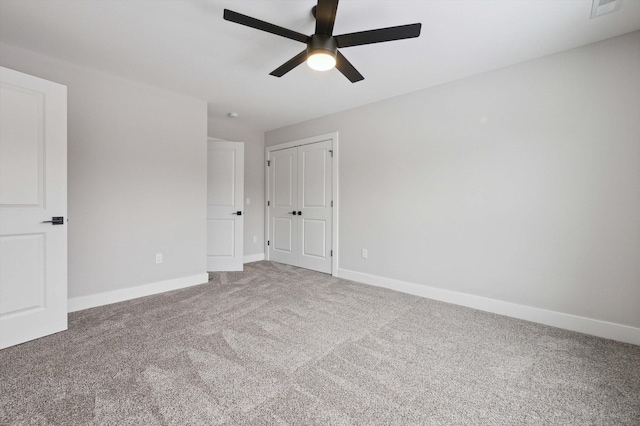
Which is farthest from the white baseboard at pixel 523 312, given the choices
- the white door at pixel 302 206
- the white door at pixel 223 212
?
the white door at pixel 223 212

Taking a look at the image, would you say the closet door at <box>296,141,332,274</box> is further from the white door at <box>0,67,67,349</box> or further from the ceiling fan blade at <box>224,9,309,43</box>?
the white door at <box>0,67,67,349</box>

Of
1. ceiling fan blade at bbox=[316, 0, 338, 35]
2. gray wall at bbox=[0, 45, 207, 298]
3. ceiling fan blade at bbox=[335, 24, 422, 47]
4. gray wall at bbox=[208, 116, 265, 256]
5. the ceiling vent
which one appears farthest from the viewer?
gray wall at bbox=[208, 116, 265, 256]

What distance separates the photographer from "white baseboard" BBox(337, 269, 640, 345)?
231cm

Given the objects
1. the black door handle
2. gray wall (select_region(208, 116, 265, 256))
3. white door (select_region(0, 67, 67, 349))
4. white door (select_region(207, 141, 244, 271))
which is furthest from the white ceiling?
gray wall (select_region(208, 116, 265, 256))

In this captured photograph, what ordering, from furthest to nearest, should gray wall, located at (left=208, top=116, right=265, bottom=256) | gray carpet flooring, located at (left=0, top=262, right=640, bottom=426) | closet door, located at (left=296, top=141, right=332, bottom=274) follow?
gray wall, located at (left=208, top=116, right=265, bottom=256) < closet door, located at (left=296, top=141, right=332, bottom=274) < gray carpet flooring, located at (left=0, top=262, right=640, bottom=426)

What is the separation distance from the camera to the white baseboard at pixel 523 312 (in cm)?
231

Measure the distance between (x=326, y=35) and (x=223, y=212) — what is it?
10.4ft

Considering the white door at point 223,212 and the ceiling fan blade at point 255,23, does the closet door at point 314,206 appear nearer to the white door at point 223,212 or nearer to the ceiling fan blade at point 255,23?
the white door at point 223,212

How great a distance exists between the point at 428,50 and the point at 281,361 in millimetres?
2825

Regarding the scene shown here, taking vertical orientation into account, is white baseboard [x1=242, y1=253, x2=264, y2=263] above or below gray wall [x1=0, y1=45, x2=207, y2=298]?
below

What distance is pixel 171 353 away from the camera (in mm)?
2043

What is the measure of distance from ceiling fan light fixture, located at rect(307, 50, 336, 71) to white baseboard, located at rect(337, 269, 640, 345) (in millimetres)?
2642

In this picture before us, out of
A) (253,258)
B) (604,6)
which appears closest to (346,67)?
(604,6)

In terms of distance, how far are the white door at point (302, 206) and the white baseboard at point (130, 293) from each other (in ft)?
5.12
